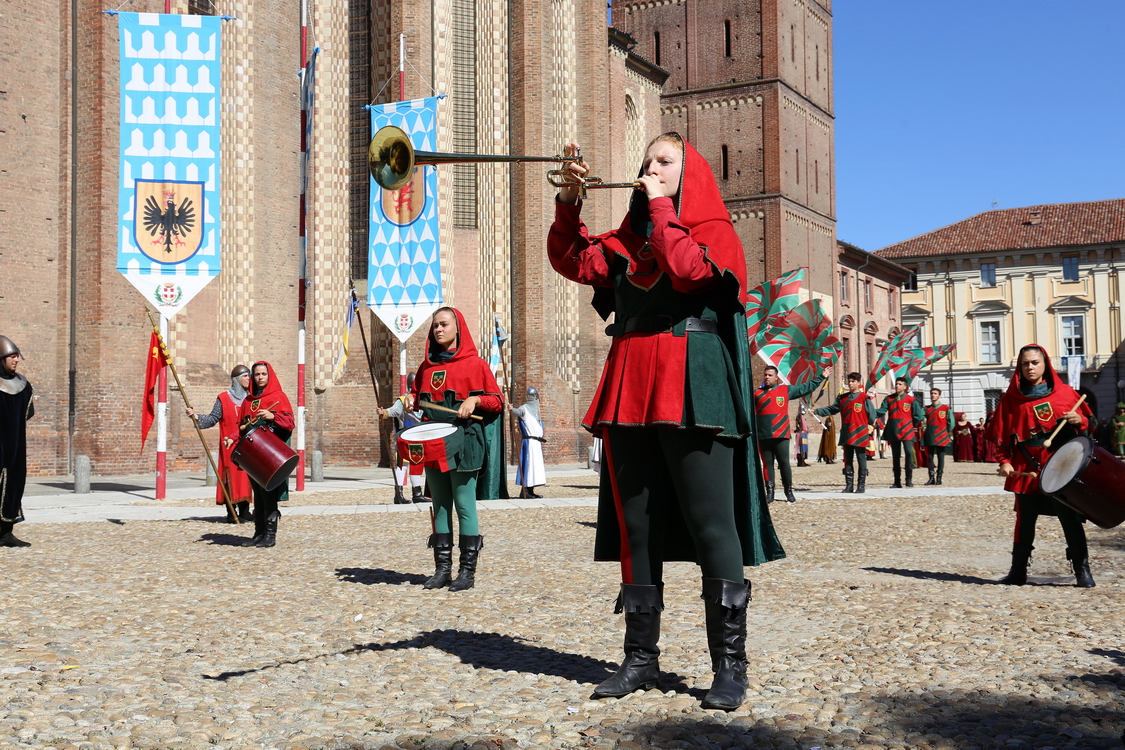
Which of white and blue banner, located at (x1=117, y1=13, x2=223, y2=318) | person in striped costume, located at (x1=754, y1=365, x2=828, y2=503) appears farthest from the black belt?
white and blue banner, located at (x1=117, y1=13, x2=223, y2=318)

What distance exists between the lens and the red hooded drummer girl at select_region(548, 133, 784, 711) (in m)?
3.93

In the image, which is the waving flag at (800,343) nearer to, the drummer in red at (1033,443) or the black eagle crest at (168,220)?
the black eagle crest at (168,220)

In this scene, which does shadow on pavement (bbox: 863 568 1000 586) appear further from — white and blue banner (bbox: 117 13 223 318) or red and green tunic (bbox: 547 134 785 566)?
white and blue banner (bbox: 117 13 223 318)

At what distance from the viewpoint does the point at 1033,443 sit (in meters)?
7.31

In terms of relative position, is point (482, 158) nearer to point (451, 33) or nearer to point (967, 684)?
point (967, 684)

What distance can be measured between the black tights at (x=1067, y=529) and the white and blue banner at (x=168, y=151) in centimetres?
1105

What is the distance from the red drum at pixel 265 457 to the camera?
895 cm

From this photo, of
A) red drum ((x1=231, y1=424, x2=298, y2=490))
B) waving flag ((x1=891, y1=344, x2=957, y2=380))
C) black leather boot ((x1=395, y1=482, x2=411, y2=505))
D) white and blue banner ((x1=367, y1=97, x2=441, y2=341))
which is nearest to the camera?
red drum ((x1=231, y1=424, x2=298, y2=490))

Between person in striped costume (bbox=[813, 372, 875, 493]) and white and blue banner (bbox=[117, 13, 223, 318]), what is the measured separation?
964 centimetres

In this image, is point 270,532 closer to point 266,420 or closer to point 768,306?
point 266,420

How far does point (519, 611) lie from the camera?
6094mm

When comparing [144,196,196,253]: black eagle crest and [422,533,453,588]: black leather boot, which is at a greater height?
[144,196,196,253]: black eagle crest

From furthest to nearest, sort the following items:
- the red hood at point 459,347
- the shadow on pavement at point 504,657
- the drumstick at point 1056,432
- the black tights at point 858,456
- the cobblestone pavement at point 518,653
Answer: the black tights at point 858,456 → the red hood at point 459,347 → the drumstick at point 1056,432 → the shadow on pavement at point 504,657 → the cobblestone pavement at point 518,653

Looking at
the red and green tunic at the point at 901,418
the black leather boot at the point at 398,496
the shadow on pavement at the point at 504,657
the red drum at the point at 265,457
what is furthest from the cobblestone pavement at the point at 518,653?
the red and green tunic at the point at 901,418
